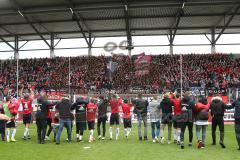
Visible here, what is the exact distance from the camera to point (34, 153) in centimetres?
1365

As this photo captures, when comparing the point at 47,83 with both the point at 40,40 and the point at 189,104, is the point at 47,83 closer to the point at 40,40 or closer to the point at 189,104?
the point at 40,40

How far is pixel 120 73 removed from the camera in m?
42.8

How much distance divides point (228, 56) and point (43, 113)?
32.9m

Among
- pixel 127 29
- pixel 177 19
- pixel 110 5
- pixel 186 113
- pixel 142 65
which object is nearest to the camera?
pixel 186 113

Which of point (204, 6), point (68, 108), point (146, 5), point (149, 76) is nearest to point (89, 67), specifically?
point (149, 76)

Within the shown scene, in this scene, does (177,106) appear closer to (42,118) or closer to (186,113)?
(186,113)

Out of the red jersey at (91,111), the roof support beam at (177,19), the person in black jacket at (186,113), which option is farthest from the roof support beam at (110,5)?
the person in black jacket at (186,113)

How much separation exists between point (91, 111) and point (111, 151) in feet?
12.9

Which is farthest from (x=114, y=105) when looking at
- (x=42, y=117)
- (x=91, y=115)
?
(x=42, y=117)

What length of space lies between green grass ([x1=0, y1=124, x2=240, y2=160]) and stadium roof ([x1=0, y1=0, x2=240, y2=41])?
2230 cm

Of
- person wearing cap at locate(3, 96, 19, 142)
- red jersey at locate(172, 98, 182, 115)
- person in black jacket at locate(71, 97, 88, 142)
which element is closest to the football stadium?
person wearing cap at locate(3, 96, 19, 142)

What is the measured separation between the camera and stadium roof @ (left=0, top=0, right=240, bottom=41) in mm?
37156

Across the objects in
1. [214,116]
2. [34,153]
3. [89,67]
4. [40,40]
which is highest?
[40,40]

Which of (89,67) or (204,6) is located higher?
(204,6)
